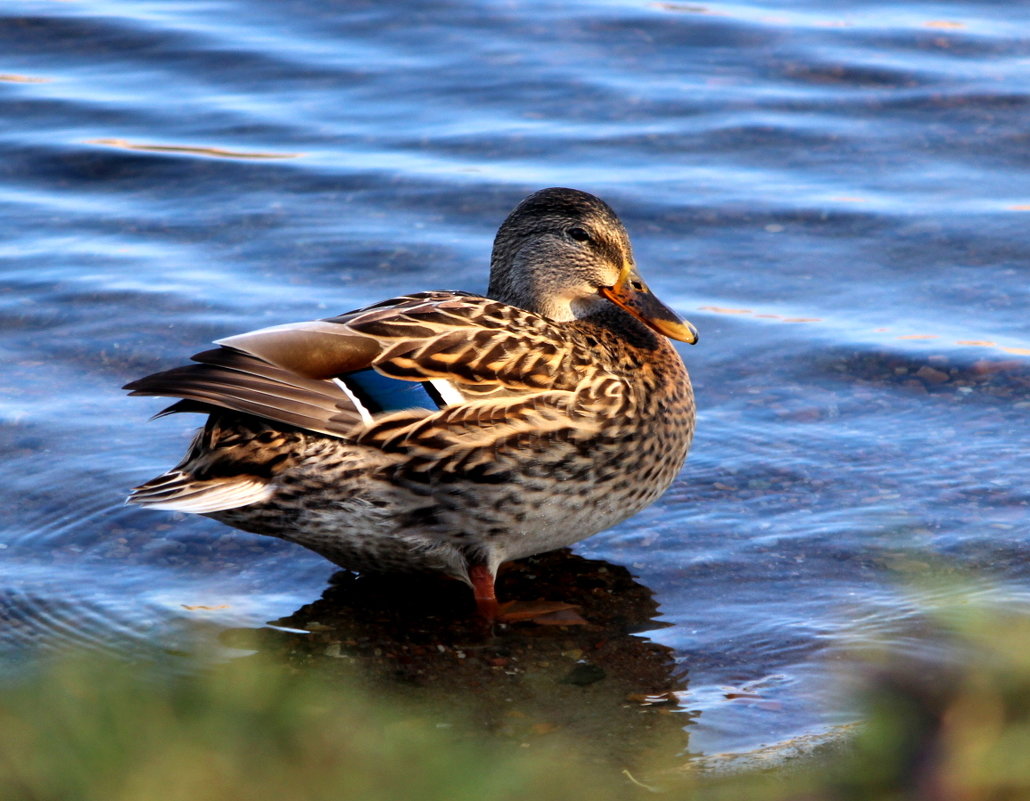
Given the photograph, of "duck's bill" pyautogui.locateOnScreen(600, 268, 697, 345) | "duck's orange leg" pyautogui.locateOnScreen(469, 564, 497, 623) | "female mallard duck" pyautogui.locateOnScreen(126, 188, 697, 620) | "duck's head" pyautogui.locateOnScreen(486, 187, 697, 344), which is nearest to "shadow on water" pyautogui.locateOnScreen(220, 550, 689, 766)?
"duck's orange leg" pyautogui.locateOnScreen(469, 564, 497, 623)

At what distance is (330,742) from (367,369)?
3.05m

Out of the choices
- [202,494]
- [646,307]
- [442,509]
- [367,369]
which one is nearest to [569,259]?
[646,307]

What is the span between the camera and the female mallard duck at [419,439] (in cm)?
460

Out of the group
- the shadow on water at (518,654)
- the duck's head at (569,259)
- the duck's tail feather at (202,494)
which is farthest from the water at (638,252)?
the duck's head at (569,259)

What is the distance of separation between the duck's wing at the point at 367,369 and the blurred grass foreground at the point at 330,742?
2.78 meters

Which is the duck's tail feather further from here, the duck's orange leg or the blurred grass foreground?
the blurred grass foreground

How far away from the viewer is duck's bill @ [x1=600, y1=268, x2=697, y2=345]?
554 centimetres

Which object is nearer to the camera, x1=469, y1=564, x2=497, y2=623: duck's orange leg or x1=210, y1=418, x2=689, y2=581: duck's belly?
x1=210, y1=418, x2=689, y2=581: duck's belly

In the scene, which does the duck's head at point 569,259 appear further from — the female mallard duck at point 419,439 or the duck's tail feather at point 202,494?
the duck's tail feather at point 202,494

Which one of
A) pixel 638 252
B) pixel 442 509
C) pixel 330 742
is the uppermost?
pixel 330 742

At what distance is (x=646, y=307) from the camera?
18.6ft

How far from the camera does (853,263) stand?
7.69 m

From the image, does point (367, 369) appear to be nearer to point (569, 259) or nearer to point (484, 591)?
point (484, 591)

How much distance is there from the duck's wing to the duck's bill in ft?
2.23
